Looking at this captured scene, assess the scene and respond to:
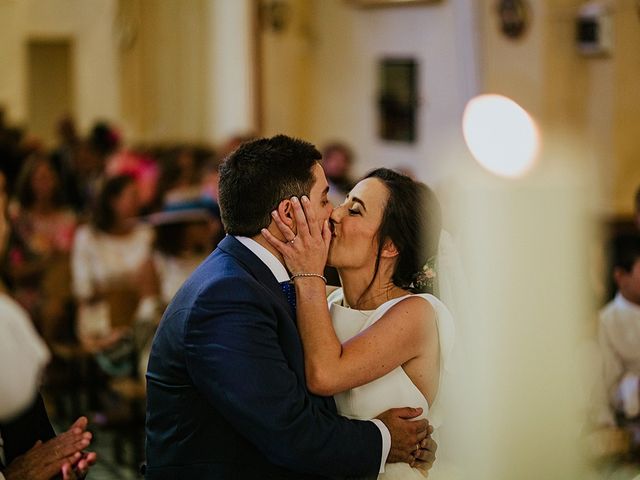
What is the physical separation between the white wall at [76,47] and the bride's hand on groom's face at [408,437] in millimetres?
14416

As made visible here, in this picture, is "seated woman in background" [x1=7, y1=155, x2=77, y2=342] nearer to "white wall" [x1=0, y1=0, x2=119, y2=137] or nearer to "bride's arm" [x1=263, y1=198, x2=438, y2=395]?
"bride's arm" [x1=263, y1=198, x2=438, y2=395]

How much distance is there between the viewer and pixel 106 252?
23.4ft

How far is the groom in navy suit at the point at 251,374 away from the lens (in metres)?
2.33

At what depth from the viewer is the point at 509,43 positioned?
800cm

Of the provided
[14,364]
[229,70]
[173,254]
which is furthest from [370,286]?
[229,70]

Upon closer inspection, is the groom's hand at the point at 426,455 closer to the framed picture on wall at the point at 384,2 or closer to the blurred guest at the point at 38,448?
the blurred guest at the point at 38,448

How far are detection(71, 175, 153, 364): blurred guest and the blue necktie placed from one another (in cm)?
430

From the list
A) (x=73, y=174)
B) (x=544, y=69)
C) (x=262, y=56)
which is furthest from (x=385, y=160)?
(x=73, y=174)

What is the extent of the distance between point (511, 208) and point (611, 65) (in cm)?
670

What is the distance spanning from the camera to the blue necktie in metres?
2.56

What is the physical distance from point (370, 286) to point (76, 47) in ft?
50.9

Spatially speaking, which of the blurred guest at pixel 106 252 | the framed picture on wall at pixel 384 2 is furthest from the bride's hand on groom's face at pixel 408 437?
the framed picture on wall at pixel 384 2

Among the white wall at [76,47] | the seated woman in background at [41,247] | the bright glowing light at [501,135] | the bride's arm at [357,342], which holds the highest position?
the white wall at [76,47]

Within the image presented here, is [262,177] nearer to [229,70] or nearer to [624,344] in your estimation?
[624,344]
